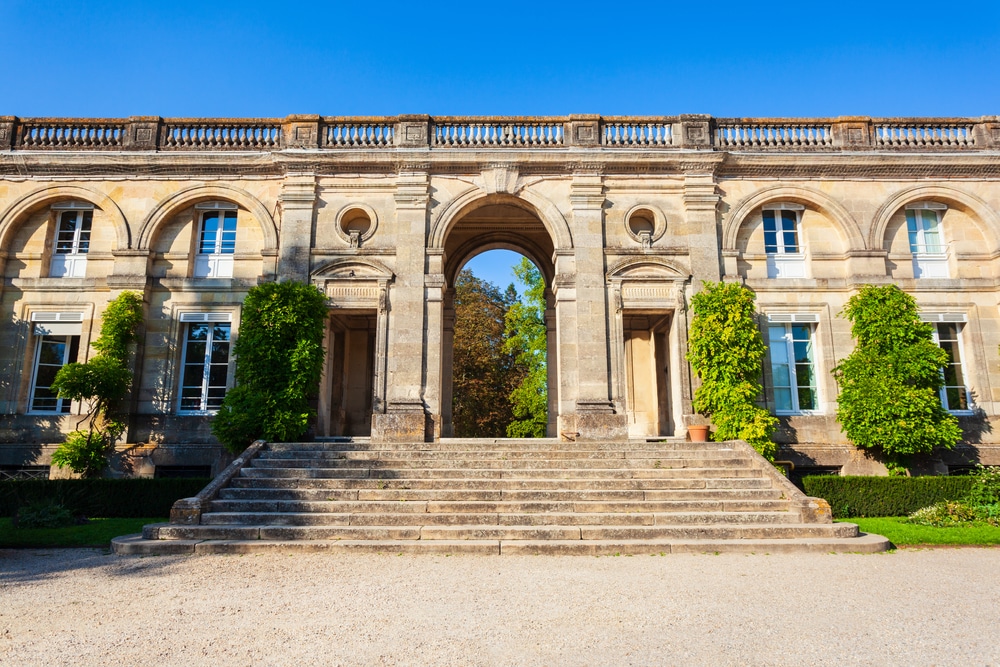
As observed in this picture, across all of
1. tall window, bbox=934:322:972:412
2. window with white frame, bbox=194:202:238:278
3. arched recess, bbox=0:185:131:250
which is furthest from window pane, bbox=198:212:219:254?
tall window, bbox=934:322:972:412

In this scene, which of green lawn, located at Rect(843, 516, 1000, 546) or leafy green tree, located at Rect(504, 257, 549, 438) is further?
leafy green tree, located at Rect(504, 257, 549, 438)

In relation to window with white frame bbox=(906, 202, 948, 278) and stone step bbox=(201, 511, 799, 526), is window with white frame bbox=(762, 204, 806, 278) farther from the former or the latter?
stone step bbox=(201, 511, 799, 526)

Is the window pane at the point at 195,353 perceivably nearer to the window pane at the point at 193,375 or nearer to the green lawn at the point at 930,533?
the window pane at the point at 193,375

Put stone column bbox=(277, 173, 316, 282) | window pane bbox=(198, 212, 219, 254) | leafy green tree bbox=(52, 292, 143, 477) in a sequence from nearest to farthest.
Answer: leafy green tree bbox=(52, 292, 143, 477)
stone column bbox=(277, 173, 316, 282)
window pane bbox=(198, 212, 219, 254)

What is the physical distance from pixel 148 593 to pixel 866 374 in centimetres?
1276

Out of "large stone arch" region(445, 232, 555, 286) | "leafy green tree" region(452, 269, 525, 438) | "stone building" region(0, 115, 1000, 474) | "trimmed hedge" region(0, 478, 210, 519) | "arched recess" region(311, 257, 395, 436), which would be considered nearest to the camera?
"trimmed hedge" region(0, 478, 210, 519)

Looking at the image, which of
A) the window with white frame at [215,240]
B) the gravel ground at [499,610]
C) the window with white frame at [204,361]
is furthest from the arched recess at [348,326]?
the gravel ground at [499,610]

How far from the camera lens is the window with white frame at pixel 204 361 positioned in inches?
538

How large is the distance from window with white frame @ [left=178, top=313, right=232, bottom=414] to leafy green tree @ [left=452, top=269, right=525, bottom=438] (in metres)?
14.1

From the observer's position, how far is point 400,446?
38.1ft

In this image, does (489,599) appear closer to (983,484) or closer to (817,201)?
(983,484)

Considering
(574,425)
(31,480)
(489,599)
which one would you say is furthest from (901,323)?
(31,480)

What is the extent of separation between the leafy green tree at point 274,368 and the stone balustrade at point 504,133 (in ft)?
13.6

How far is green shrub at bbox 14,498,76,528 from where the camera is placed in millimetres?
9047
